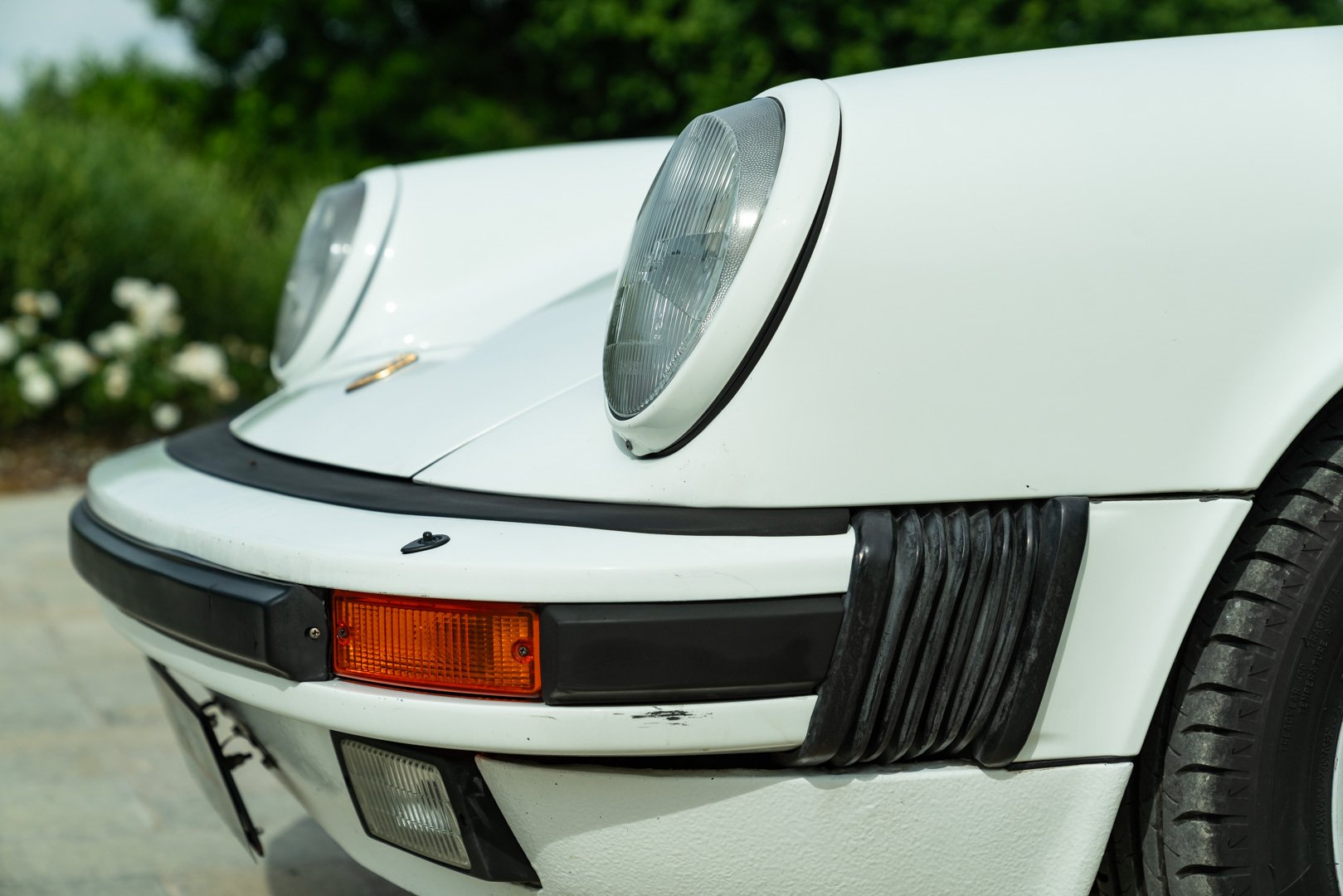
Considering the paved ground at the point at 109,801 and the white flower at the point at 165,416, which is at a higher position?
the paved ground at the point at 109,801

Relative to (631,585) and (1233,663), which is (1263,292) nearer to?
(1233,663)

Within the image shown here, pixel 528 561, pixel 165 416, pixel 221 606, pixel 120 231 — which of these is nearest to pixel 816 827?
pixel 528 561

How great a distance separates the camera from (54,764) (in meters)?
2.39

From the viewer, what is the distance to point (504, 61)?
537 inches

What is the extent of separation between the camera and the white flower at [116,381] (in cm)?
536

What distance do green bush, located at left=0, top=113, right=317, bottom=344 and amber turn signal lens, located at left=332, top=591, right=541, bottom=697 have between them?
538 centimetres

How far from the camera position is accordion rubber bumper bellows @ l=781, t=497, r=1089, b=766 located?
1.10 m

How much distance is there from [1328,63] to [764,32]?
37.7ft

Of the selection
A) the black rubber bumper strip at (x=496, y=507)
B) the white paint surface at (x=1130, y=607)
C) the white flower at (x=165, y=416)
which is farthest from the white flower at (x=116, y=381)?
the white paint surface at (x=1130, y=607)

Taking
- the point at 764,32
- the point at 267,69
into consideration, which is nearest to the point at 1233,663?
the point at 764,32

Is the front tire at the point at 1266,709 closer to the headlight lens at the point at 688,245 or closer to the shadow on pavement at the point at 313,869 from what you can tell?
the headlight lens at the point at 688,245

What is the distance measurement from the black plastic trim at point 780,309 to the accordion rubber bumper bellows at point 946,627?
170 millimetres

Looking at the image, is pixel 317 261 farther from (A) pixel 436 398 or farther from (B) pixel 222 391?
(B) pixel 222 391

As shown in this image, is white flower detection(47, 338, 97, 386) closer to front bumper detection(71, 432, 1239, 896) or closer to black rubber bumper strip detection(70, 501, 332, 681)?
black rubber bumper strip detection(70, 501, 332, 681)
